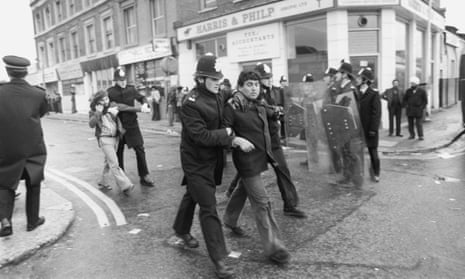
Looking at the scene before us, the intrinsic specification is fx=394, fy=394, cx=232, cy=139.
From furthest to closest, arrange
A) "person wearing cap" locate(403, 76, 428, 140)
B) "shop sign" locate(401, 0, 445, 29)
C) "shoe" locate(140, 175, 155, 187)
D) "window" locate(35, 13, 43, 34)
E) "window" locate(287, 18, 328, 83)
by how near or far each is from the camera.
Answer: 1. "window" locate(35, 13, 43, 34)
2. "shop sign" locate(401, 0, 445, 29)
3. "window" locate(287, 18, 328, 83)
4. "person wearing cap" locate(403, 76, 428, 140)
5. "shoe" locate(140, 175, 155, 187)

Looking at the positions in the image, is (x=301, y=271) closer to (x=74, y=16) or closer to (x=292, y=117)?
(x=292, y=117)

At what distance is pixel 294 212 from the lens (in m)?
5.03

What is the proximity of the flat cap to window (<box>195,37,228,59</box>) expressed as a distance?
13.3 meters

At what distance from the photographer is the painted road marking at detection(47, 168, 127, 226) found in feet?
16.9

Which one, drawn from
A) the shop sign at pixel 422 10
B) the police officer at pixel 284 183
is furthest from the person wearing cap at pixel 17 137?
the shop sign at pixel 422 10

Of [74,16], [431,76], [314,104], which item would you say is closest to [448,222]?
[314,104]

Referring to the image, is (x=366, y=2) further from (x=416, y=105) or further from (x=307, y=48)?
(x=416, y=105)

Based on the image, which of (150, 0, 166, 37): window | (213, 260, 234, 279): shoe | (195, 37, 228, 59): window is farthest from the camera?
(150, 0, 166, 37): window

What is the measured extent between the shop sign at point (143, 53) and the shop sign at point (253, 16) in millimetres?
1095

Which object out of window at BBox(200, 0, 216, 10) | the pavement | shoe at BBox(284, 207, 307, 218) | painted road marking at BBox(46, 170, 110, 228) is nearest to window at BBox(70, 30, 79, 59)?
window at BBox(200, 0, 216, 10)

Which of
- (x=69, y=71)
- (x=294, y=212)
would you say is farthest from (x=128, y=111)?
(x=69, y=71)

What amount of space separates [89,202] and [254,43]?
1118 cm

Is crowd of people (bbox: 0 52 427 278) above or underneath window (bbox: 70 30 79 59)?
underneath

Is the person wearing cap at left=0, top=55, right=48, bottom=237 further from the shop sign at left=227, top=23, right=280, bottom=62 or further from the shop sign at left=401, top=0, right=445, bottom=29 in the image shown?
the shop sign at left=401, top=0, right=445, bottom=29
